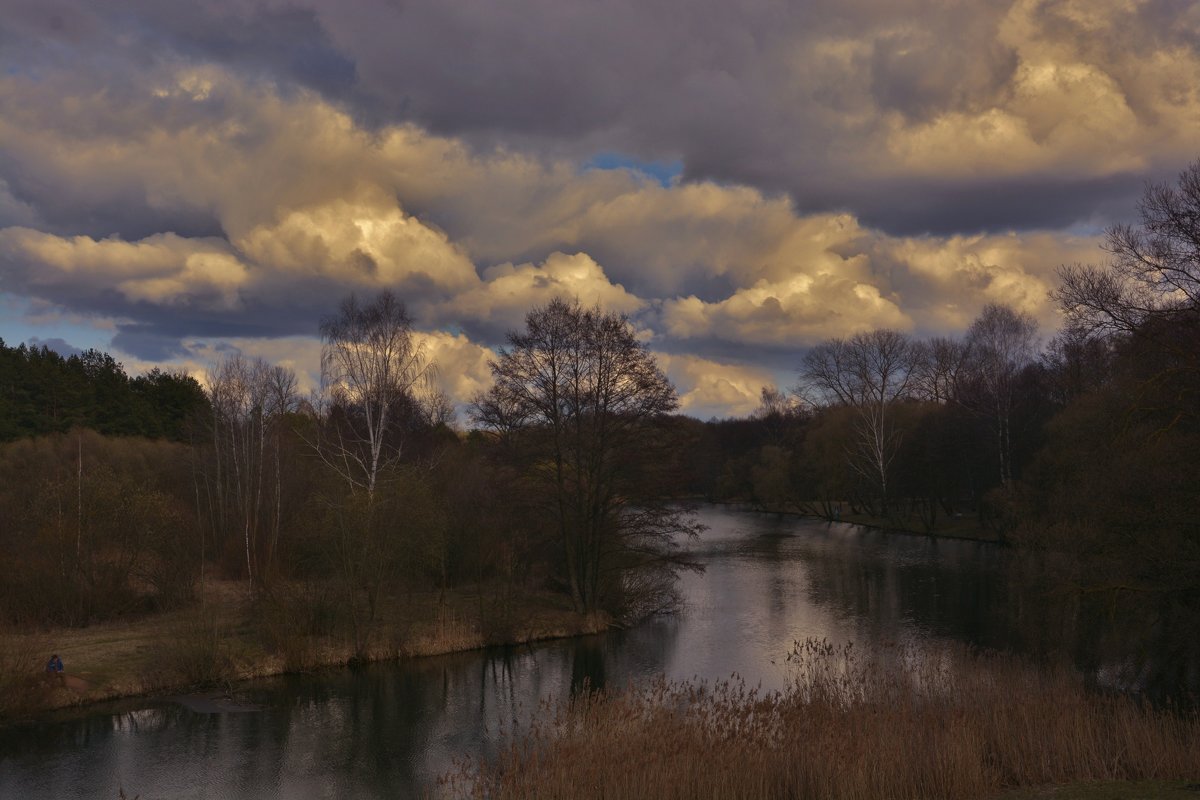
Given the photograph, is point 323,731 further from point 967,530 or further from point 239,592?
point 967,530

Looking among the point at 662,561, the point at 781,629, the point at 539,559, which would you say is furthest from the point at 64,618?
the point at 781,629

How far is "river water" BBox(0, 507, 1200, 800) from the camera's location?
18.5 m

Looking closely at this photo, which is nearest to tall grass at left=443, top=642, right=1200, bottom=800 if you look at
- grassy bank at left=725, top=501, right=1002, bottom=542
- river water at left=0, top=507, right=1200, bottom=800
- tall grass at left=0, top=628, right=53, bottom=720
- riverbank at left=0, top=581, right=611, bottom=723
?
river water at left=0, top=507, right=1200, bottom=800

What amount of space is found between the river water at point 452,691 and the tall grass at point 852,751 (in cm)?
447

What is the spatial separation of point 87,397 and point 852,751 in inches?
2248

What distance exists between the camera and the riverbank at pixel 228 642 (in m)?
23.1

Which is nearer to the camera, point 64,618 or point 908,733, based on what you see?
point 908,733

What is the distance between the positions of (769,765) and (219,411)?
158 ft

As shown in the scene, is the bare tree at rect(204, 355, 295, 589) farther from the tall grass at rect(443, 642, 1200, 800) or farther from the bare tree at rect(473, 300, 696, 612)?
the tall grass at rect(443, 642, 1200, 800)

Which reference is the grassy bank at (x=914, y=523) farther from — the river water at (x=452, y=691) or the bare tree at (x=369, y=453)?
the bare tree at (x=369, y=453)

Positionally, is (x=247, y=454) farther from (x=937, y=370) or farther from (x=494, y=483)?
(x=937, y=370)

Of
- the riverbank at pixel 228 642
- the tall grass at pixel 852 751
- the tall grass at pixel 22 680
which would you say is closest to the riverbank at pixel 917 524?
the riverbank at pixel 228 642

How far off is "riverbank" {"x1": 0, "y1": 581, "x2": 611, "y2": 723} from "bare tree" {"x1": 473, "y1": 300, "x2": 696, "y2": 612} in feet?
10.7

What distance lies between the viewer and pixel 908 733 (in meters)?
14.1
